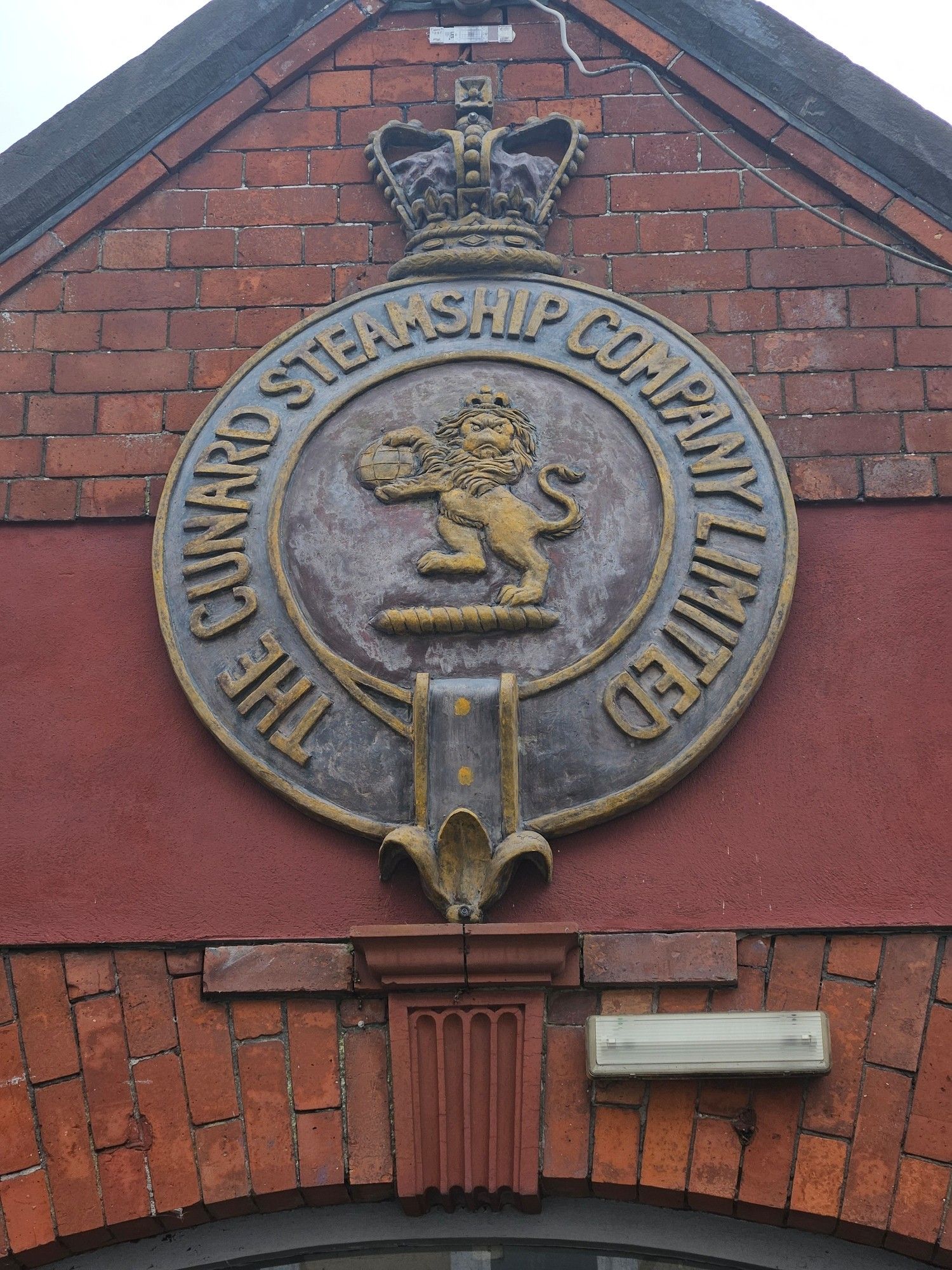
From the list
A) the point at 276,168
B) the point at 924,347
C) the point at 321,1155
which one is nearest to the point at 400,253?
the point at 276,168

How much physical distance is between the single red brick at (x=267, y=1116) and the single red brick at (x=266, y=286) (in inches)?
91.7

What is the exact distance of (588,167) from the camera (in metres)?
4.96

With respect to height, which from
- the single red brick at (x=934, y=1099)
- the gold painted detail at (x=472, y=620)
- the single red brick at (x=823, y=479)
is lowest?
the single red brick at (x=934, y=1099)

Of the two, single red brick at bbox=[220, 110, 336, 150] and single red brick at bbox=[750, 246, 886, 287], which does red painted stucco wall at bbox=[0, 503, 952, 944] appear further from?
single red brick at bbox=[220, 110, 336, 150]

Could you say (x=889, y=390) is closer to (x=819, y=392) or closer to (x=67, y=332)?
(x=819, y=392)

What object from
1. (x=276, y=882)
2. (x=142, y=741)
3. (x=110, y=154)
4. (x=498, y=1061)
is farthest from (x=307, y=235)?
(x=498, y=1061)

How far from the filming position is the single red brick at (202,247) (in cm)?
489

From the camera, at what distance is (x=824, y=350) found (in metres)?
4.64

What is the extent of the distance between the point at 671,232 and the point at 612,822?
6.53 ft

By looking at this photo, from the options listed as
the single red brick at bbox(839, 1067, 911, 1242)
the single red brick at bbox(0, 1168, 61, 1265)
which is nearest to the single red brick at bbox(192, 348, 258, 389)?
the single red brick at bbox(0, 1168, 61, 1265)

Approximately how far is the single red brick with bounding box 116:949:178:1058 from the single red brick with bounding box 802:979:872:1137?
5.35 ft

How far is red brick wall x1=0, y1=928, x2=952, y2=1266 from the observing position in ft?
12.1

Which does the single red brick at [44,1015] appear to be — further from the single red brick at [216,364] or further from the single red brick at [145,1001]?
the single red brick at [216,364]

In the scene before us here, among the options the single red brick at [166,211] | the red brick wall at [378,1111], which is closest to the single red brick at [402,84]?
the single red brick at [166,211]
